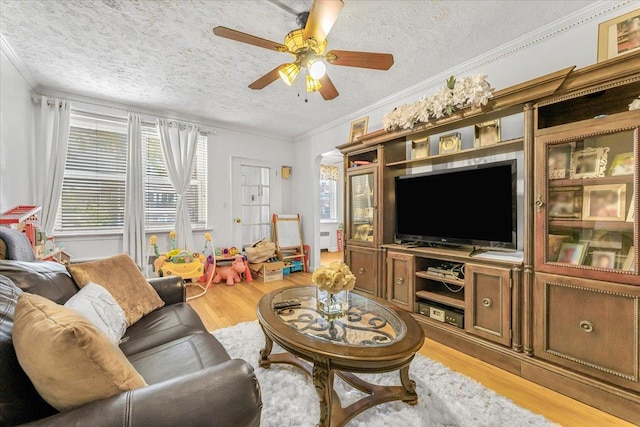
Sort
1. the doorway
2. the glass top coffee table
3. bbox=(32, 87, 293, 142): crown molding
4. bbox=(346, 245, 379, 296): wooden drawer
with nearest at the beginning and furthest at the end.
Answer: the glass top coffee table < bbox=(346, 245, 379, 296): wooden drawer < bbox=(32, 87, 293, 142): crown molding < the doorway

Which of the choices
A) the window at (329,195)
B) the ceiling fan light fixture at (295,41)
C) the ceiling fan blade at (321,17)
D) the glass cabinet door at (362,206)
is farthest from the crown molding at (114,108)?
the window at (329,195)

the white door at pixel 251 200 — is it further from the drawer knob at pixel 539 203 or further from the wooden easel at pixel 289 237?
the drawer knob at pixel 539 203

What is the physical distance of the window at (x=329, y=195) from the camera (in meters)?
7.26

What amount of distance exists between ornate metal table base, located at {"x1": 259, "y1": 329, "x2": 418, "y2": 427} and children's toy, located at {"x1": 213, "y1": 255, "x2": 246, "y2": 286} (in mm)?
2513

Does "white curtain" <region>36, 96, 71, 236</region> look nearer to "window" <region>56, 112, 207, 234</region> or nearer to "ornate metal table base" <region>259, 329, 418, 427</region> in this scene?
→ "window" <region>56, 112, 207, 234</region>

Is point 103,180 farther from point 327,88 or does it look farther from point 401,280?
point 401,280

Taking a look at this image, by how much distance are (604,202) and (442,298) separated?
1.28 m

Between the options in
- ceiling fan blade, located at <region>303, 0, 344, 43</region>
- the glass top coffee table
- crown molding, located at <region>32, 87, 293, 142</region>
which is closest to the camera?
the glass top coffee table

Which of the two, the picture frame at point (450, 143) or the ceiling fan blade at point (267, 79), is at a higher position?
the ceiling fan blade at point (267, 79)

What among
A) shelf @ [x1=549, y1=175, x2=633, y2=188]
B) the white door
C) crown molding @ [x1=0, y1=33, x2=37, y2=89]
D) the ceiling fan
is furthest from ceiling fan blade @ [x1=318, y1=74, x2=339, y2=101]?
the white door

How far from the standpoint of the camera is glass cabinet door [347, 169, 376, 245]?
10.2 ft

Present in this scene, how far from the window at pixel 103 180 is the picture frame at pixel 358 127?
111 inches

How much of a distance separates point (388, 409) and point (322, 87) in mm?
2226

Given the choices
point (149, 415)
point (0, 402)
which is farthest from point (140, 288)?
point (149, 415)
